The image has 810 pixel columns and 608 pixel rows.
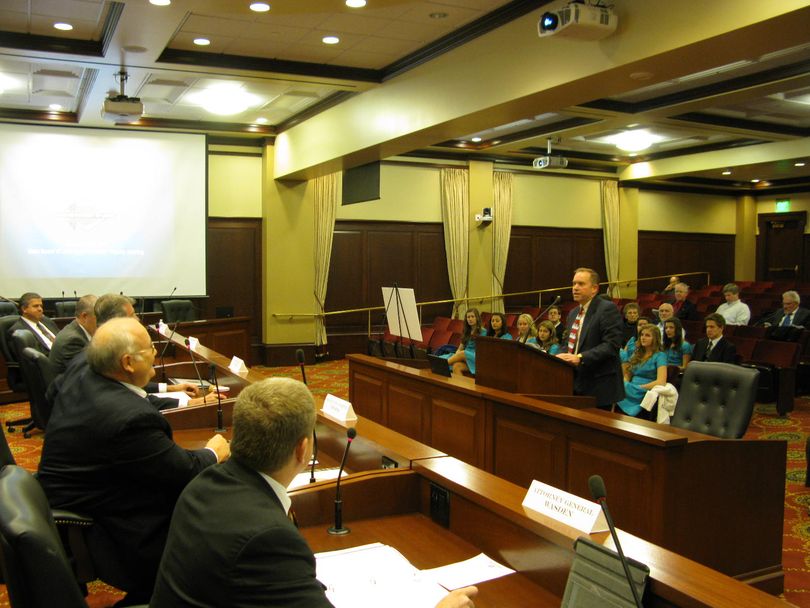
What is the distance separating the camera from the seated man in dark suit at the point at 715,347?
678 cm

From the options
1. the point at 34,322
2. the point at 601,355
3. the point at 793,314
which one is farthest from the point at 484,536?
the point at 793,314

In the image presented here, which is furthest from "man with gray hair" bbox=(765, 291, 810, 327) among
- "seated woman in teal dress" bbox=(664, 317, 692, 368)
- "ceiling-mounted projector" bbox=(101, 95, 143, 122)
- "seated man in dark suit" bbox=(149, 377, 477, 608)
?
"seated man in dark suit" bbox=(149, 377, 477, 608)

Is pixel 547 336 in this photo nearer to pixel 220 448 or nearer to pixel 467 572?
pixel 220 448

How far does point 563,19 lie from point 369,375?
9.93 ft

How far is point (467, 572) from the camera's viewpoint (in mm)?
1918

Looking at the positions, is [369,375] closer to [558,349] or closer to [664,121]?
[558,349]

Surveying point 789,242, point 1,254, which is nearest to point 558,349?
point 1,254

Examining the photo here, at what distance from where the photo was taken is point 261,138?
35.4 ft

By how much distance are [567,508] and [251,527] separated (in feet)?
2.86

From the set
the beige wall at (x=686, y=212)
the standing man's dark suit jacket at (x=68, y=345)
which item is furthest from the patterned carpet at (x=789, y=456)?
the beige wall at (x=686, y=212)

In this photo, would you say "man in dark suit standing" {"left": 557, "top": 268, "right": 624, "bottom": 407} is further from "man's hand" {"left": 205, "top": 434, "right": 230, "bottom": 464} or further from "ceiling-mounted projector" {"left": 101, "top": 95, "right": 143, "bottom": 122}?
"ceiling-mounted projector" {"left": 101, "top": 95, "right": 143, "bottom": 122}

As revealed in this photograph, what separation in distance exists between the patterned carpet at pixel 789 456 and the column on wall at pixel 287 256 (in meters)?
0.64

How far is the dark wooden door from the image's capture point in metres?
15.4

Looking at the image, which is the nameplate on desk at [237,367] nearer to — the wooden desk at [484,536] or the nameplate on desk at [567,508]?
the wooden desk at [484,536]
